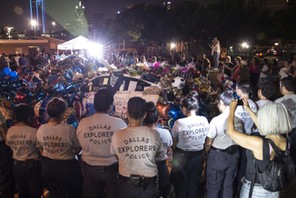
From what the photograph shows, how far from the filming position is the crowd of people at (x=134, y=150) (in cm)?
356

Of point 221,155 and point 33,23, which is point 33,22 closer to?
point 33,23

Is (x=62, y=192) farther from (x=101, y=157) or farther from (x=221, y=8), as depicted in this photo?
(x=221, y=8)

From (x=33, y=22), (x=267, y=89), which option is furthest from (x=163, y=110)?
(x=33, y=22)

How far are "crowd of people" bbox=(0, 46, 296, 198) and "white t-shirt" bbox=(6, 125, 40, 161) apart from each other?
1 cm

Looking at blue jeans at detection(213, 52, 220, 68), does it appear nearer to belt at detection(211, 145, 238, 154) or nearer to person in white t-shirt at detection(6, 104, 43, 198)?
belt at detection(211, 145, 238, 154)

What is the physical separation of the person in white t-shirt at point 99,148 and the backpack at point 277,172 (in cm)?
172

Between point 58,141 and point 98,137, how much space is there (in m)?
0.59

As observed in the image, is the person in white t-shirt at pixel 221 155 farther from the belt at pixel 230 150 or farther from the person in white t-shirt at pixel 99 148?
the person in white t-shirt at pixel 99 148

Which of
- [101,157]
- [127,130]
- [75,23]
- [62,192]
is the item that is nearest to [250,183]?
[127,130]

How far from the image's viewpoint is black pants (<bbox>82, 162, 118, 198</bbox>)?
4070mm

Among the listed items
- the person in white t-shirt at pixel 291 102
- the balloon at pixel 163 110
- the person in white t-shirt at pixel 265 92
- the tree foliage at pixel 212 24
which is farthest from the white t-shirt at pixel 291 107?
the tree foliage at pixel 212 24

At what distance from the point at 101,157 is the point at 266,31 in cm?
4483

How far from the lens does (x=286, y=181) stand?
3408 mm

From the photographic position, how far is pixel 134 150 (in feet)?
11.6
